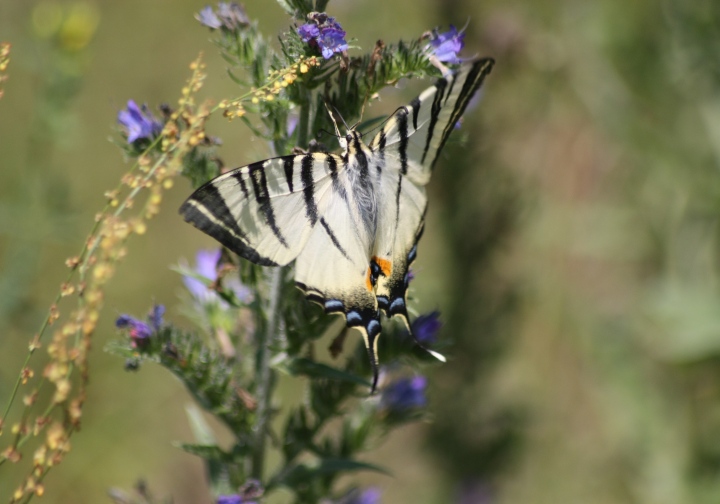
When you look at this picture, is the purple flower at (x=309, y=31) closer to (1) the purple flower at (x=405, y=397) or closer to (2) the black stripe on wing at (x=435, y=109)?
(2) the black stripe on wing at (x=435, y=109)

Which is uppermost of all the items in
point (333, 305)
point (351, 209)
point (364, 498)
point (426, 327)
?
point (351, 209)

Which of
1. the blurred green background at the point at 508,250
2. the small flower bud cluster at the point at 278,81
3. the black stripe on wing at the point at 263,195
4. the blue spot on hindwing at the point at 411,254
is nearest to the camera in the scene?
the small flower bud cluster at the point at 278,81

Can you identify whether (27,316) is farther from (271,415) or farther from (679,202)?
(679,202)

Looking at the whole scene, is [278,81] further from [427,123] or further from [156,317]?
[156,317]

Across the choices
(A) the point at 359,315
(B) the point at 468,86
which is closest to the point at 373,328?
(A) the point at 359,315

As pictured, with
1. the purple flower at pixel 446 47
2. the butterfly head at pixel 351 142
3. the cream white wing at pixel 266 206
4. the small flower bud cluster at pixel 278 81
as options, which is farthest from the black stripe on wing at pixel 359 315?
the purple flower at pixel 446 47
